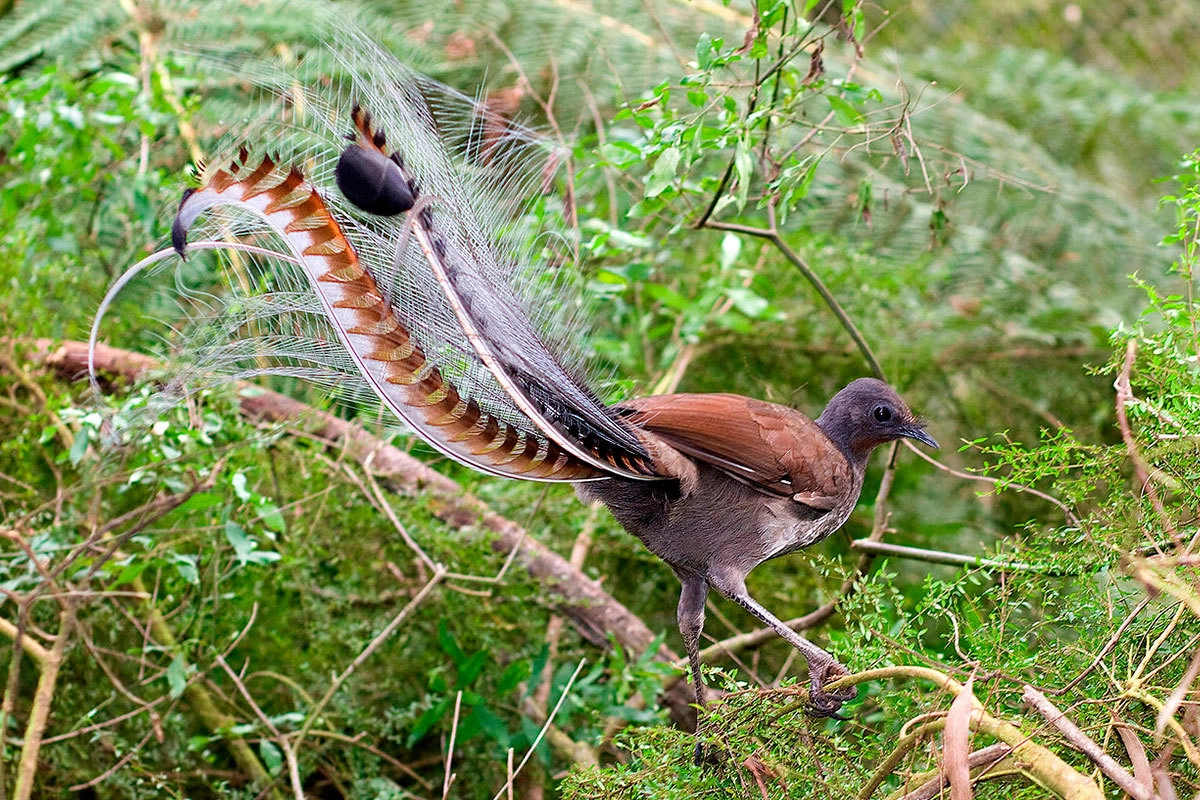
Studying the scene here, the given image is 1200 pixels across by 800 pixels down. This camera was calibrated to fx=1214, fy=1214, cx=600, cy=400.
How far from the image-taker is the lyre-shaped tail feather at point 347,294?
1723 mm

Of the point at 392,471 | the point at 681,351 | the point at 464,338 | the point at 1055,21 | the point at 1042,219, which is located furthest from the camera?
the point at 1055,21

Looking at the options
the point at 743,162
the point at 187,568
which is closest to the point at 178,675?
the point at 187,568

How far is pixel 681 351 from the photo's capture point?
3.47m

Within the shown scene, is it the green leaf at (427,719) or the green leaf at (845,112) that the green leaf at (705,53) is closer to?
the green leaf at (845,112)

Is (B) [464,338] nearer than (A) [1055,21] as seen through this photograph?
Yes

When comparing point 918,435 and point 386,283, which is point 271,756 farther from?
point 918,435

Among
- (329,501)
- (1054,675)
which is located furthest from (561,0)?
(1054,675)

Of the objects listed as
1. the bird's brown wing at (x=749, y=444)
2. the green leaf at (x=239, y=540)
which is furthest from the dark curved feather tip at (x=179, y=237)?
the green leaf at (x=239, y=540)

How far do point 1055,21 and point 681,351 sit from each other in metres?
5.66

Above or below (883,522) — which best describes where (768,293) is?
above

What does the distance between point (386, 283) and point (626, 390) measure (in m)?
0.61

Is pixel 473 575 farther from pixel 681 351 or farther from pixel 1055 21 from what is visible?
pixel 1055 21

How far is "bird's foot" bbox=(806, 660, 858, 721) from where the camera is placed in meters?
1.94

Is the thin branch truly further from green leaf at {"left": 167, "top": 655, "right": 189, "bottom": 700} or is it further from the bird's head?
green leaf at {"left": 167, "top": 655, "right": 189, "bottom": 700}
